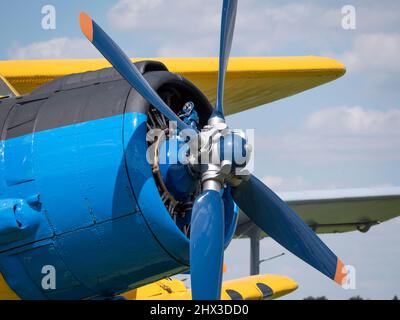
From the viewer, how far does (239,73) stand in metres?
12.0

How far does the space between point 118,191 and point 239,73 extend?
4.42 m

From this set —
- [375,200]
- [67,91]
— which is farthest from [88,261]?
[375,200]

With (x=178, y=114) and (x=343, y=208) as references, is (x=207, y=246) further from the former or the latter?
(x=343, y=208)

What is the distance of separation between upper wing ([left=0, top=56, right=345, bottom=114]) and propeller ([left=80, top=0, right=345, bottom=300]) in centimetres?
320

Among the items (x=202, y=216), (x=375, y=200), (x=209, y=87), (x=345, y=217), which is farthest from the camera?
(x=345, y=217)

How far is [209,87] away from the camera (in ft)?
40.4

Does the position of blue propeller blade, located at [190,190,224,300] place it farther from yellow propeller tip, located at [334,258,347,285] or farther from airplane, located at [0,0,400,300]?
yellow propeller tip, located at [334,258,347,285]

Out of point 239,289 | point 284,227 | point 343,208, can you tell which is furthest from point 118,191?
point 343,208

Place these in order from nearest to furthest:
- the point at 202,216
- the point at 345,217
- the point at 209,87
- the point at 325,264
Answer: the point at 202,216
the point at 325,264
the point at 209,87
the point at 345,217

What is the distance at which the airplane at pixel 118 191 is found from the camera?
8078mm

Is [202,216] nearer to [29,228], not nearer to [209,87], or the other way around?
[29,228]

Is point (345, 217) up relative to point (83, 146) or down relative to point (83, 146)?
up

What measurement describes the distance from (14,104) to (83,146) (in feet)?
3.70

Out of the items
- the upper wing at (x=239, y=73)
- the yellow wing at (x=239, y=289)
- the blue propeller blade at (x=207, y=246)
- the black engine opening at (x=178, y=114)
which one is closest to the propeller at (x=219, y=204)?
the blue propeller blade at (x=207, y=246)
